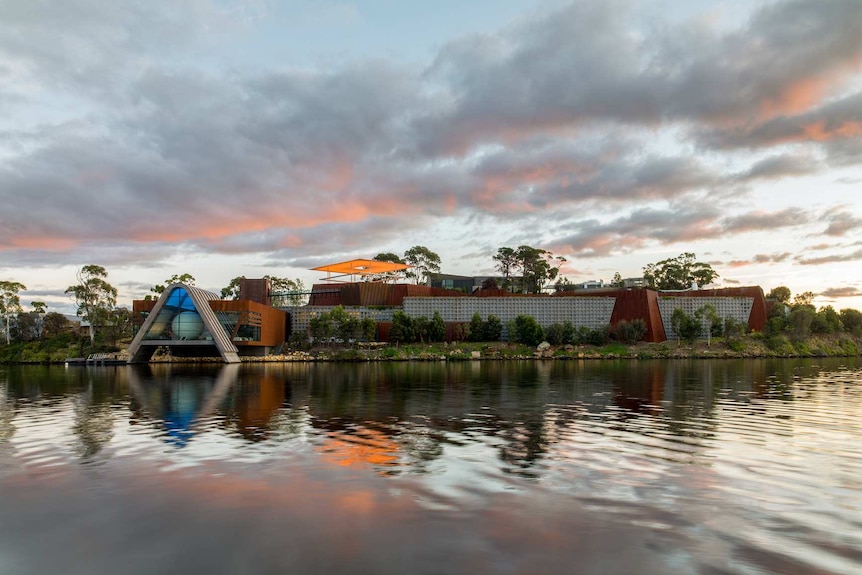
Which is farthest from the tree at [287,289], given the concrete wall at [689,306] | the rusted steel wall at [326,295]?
the concrete wall at [689,306]

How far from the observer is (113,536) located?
9242mm

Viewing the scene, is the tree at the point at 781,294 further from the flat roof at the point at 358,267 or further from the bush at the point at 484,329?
the flat roof at the point at 358,267

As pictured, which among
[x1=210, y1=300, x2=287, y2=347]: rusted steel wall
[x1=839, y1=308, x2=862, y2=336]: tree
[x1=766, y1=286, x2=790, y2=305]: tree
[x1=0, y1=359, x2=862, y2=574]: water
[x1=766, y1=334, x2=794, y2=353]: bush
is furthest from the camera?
[x1=766, y1=286, x2=790, y2=305]: tree

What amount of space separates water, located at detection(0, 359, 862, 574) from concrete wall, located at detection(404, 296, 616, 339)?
75.5 m

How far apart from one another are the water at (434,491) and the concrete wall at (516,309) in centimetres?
7555

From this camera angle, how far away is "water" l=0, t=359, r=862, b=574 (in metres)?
8.23

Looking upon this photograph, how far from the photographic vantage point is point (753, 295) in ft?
342

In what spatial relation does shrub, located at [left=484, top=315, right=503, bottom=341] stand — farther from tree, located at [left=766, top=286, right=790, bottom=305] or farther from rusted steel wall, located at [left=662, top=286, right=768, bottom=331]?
tree, located at [left=766, top=286, right=790, bottom=305]

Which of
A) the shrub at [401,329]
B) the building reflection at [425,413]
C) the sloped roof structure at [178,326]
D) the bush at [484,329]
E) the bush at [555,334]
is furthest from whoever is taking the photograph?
the bush at [484,329]

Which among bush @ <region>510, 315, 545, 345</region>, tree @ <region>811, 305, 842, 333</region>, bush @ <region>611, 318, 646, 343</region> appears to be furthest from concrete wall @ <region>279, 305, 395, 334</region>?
tree @ <region>811, 305, 842, 333</region>

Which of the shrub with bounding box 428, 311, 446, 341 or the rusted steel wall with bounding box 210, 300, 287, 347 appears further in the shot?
the shrub with bounding box 428, 311, 446, 341

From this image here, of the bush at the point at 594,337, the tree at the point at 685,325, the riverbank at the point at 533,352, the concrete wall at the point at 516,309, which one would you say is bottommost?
the riverbank at the point at 533,352

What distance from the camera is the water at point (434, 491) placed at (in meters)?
8.23

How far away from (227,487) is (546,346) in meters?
84.0
